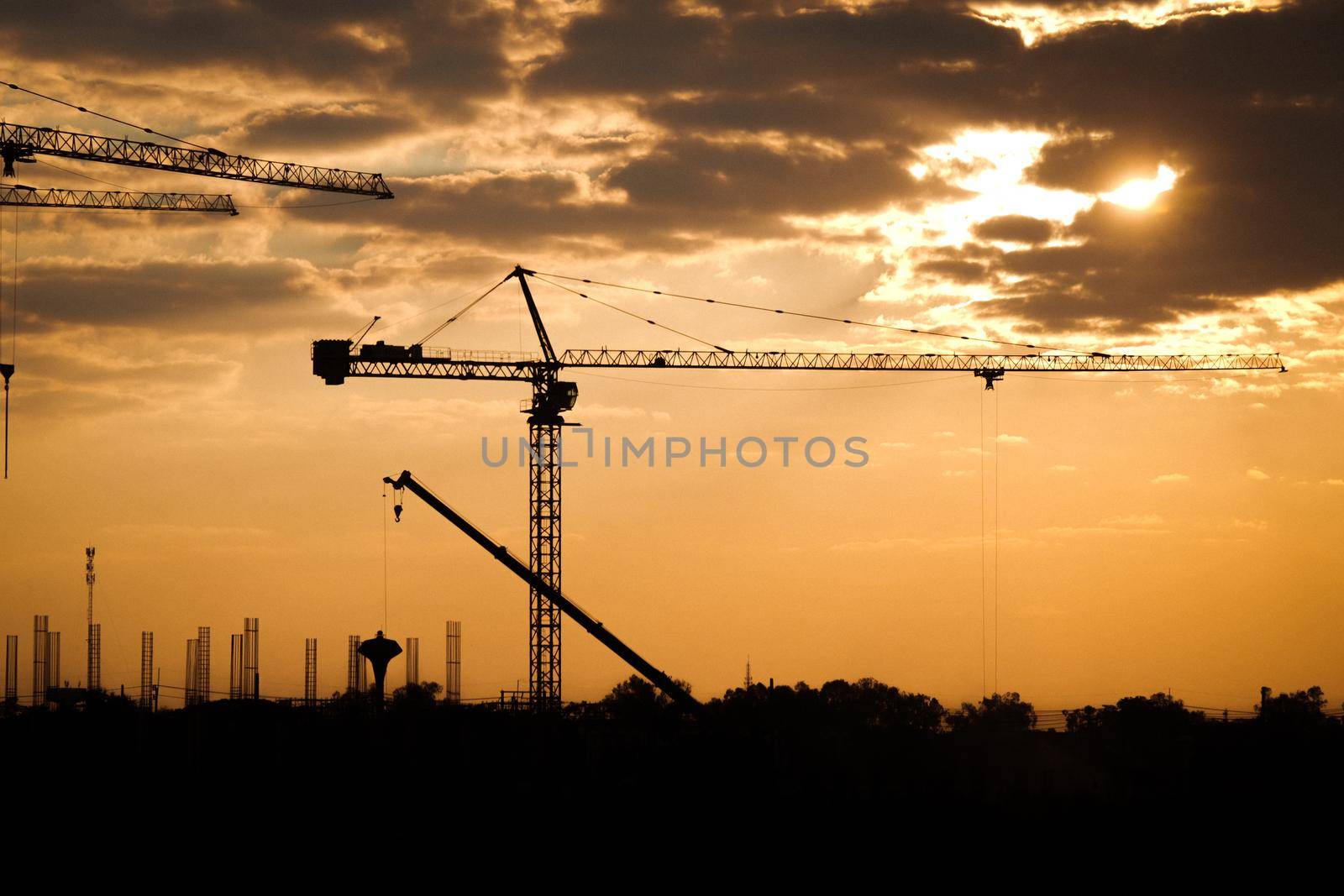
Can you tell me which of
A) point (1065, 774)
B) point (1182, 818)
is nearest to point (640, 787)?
point (1182, 818)

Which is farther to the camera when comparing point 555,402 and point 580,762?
point 555,402

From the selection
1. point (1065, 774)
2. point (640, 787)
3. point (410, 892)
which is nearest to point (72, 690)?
point (640, 787)

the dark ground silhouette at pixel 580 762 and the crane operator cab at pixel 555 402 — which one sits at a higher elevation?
the crane operator cab at pixel 555 402

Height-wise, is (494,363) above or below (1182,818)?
above

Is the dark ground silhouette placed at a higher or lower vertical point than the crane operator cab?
lower

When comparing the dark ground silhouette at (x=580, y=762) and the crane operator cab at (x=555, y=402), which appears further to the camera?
the crane operator cab at (x=555, y=402)

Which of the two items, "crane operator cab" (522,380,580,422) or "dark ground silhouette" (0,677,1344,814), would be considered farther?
"crane operator cab" (522,380,580,422)

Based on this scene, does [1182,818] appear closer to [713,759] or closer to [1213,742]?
[713,759]

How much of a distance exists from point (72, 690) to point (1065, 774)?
73.3 m

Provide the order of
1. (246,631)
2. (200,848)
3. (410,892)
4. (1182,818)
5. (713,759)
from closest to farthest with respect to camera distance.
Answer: (410,892)
(200,848)
(1182,818)
(713,759)
(246,631)


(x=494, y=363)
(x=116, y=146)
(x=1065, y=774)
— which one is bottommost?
(x=1065, y=774)

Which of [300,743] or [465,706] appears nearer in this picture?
[300,743]

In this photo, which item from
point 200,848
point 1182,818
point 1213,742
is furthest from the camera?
point 1213,742

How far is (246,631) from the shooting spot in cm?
10300
